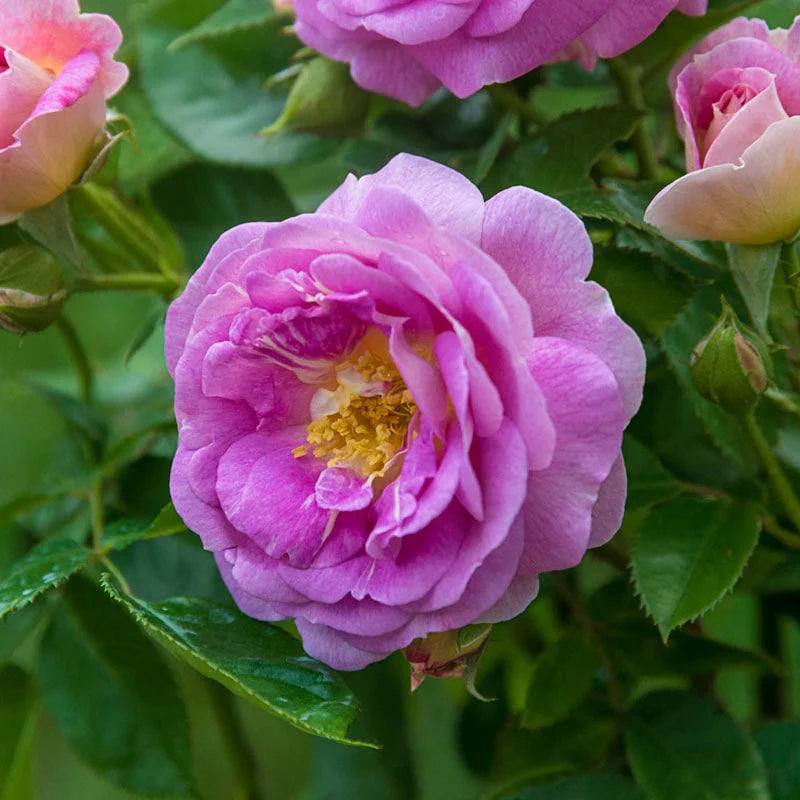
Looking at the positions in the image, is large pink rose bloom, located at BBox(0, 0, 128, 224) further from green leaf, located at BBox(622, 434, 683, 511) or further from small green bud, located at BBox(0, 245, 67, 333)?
green leaf, located at BBox(622, 434, 683, 511)

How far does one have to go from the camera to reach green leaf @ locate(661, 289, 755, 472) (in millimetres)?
483

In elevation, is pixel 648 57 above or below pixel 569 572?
above

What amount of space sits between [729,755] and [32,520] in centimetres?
41

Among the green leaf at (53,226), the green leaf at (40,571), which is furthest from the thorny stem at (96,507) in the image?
the green leaf at (53,226)

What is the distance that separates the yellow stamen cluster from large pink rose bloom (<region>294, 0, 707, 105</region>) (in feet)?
0.37

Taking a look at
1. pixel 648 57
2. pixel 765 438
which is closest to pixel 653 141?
pixel 648 57

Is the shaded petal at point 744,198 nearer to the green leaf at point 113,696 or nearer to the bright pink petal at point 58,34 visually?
the bright pink petal at point 58,34

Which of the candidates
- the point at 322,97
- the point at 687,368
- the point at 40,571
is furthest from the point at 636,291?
the point at 40,571

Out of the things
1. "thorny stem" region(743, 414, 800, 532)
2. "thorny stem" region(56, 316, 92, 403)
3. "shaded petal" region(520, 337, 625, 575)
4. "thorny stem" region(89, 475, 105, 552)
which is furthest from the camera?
"thorny stem" region(56, 316, 92, 403)

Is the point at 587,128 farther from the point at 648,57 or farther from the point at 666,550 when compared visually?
the point at 666,550

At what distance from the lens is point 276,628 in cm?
47

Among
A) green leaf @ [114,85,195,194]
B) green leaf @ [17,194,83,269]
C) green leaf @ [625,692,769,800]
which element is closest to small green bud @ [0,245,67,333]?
green leaf @ [17,194,83,269]

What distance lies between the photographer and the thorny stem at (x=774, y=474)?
471mm

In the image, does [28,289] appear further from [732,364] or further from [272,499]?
[732,364]
